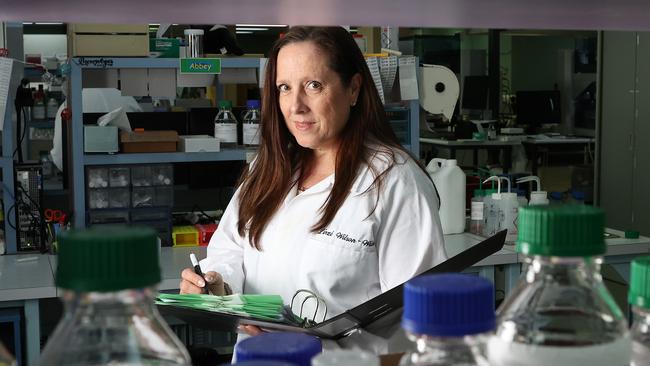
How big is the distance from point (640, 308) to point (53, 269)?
113 inches

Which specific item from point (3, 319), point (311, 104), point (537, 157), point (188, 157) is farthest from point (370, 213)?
point (537, 157)

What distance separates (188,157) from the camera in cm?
360

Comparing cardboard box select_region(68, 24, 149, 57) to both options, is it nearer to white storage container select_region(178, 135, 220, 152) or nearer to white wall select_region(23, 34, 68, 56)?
white storage container select_region(178, 135, 220, 152)

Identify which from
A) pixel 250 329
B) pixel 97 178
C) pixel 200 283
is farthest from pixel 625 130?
pixel 250 329

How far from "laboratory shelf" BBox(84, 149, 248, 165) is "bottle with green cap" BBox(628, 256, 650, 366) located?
310 cm

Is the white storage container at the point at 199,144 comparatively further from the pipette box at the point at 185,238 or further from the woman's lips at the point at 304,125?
the woman's lips at the point at 304,125

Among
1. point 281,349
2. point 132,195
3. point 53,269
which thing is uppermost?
point 281,349

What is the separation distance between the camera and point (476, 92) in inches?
371

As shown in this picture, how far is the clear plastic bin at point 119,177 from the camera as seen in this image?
3.59 metres

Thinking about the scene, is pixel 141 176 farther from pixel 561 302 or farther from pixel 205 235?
pixel 561 302

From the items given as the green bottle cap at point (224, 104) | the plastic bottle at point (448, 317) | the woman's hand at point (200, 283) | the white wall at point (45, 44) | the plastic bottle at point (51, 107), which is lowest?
the woman's hand at point (200, 283)

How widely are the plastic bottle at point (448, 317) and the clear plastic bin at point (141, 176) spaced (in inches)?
128

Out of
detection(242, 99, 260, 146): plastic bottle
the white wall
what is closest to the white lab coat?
detection(242, 99, 260, 146): plastic bottle

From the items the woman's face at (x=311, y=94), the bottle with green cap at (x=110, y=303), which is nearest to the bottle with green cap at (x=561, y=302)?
the bottle with green cap at (x=110, y=303)
